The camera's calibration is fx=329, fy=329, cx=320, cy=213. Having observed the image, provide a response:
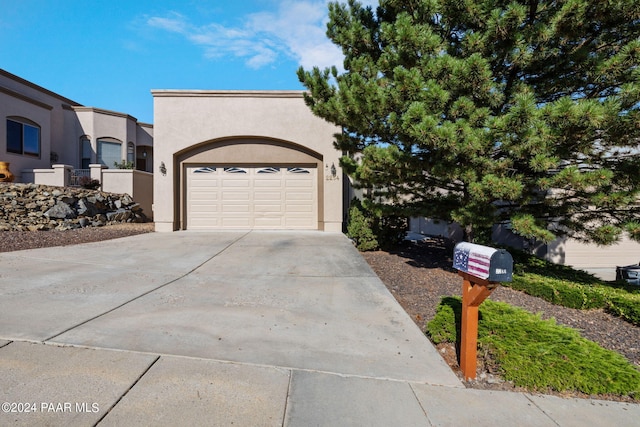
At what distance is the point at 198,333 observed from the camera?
10.9ft

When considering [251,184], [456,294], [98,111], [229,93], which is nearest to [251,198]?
[251,184]

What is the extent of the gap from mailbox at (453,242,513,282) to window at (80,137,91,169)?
830 inches

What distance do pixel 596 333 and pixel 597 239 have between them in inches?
67.6

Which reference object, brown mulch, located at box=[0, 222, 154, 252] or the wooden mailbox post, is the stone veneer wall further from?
the wooden mailbox post

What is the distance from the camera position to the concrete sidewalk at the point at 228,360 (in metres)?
2.19

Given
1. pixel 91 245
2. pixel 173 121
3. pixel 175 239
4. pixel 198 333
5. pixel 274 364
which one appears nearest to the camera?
pixel 274 364

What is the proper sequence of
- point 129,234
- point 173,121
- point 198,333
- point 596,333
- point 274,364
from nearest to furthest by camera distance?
1. point 274,364
2. point 198,333
3. point 596,333
4. point 129,234
5. point 173,121

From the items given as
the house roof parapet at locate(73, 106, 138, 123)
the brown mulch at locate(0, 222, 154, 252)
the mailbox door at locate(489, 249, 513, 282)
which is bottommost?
the brown mulch at locate(0, 222, 154, 252)

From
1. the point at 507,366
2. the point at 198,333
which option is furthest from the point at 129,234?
the point at 507,366

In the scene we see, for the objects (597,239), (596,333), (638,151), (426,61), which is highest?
(426,61)

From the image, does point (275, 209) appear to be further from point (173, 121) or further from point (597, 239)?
point (597, 239)

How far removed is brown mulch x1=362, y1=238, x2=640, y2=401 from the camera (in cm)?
310

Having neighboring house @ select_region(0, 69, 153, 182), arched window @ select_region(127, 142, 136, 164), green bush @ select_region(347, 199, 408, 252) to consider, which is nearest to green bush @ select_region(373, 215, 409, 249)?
green bush @ select_region(347, 199, 408, 252)

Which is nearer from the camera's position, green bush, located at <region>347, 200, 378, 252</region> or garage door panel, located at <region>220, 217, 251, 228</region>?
green bush, located at <region>347, 200, 378, 252</region>
